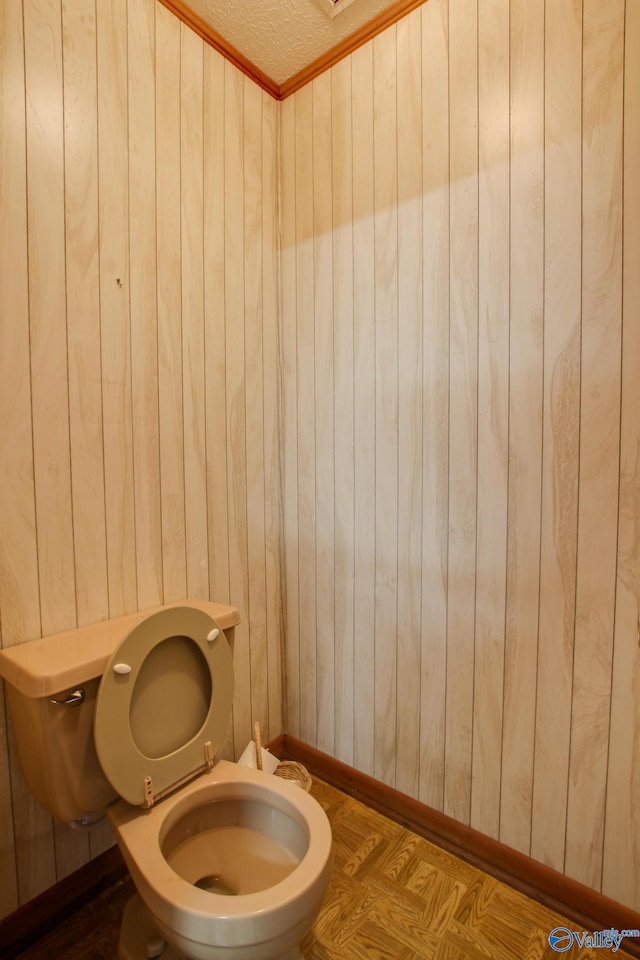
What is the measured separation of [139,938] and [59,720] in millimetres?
588

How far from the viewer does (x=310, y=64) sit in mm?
1597

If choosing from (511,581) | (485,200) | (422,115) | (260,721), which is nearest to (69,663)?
(260,721)

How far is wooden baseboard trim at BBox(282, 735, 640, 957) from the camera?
1.12m

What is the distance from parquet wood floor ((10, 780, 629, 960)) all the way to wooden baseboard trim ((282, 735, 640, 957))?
27mm

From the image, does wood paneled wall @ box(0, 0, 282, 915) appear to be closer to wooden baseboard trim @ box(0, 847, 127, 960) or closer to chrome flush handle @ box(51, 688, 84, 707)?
wooden baseboard trim @ box(0, 847, 127, 960)

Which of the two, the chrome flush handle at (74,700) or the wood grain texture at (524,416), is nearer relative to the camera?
the chrome flush handle at (74,700)

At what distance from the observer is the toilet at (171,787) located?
811 millimetres

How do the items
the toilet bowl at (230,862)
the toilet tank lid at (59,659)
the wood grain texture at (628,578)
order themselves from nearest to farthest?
the toilet bowl at (230,862)
the toilet tank lid at (59,659)
the wood grain texture at (628,578)

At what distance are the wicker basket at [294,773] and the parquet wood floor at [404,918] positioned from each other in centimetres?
25

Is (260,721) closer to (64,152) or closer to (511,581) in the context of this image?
(511,581)

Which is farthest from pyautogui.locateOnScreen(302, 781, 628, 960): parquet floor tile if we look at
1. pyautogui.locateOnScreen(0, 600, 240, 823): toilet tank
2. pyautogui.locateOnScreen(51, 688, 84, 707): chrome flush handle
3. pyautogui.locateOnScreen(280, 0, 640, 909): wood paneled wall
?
pyautogui.locateOnScreen(51, 688, 84, 707): chrome flush handle

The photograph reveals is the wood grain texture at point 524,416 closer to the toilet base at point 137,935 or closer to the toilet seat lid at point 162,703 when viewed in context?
the toilet seat lid at point 162,703

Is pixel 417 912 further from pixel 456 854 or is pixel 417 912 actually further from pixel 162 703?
pixel 162 703

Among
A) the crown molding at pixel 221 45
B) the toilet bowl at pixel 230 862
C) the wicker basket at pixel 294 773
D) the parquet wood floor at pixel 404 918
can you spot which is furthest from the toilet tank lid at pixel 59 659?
the crown molding at pixel 221 45
